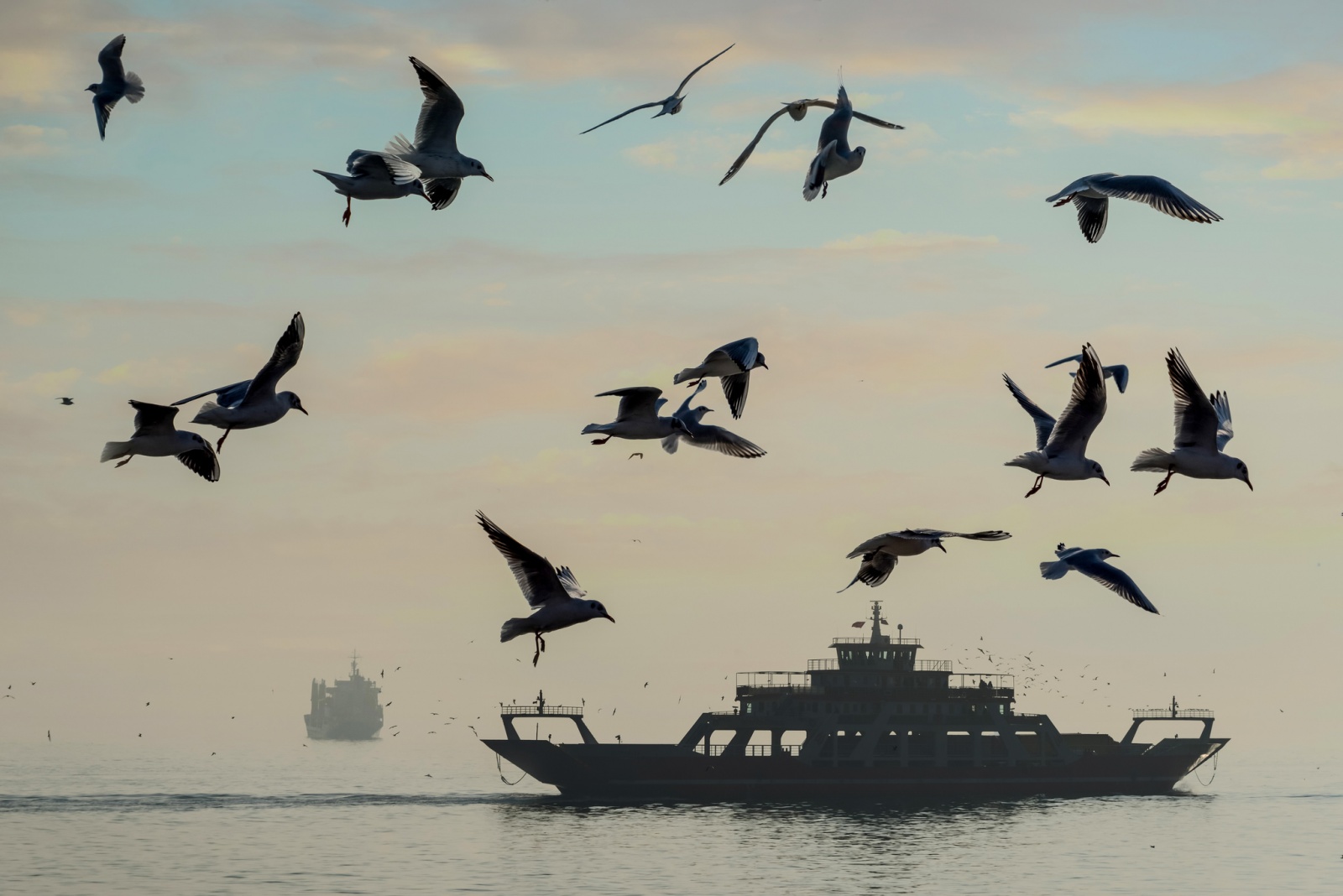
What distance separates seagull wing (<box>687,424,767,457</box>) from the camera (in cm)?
2047

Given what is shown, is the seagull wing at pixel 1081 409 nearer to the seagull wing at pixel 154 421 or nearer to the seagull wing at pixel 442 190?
the seagull wing at pixel 442 190

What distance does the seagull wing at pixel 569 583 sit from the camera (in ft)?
60.0

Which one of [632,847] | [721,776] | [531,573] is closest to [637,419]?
[531,573]

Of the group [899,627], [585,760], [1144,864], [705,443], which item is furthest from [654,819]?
[705,443]

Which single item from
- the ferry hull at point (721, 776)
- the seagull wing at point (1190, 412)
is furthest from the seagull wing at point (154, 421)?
the ferry hull at point (721, 776)

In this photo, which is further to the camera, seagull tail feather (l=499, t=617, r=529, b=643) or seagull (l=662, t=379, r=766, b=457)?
seagull (l=662, t=379, r=766, b=457)

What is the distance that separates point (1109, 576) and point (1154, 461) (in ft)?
4.54

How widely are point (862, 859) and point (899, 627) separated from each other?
22289 millimetres

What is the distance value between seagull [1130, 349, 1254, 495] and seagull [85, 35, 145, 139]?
47.1 feet

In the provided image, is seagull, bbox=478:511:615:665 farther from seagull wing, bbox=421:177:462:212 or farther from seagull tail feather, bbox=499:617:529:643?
seagull wing, bbox=421:177:462:212

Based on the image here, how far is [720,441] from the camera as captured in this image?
20594 millimetres

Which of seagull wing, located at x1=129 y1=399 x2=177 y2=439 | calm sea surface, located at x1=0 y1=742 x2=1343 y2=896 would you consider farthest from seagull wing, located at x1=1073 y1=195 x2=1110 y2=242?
calm sea surface, located at x1=0 y1=742 x2=1343 y2=896

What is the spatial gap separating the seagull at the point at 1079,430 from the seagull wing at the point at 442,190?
7.24 metres

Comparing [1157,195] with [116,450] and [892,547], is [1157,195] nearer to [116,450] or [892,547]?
[892,547]
